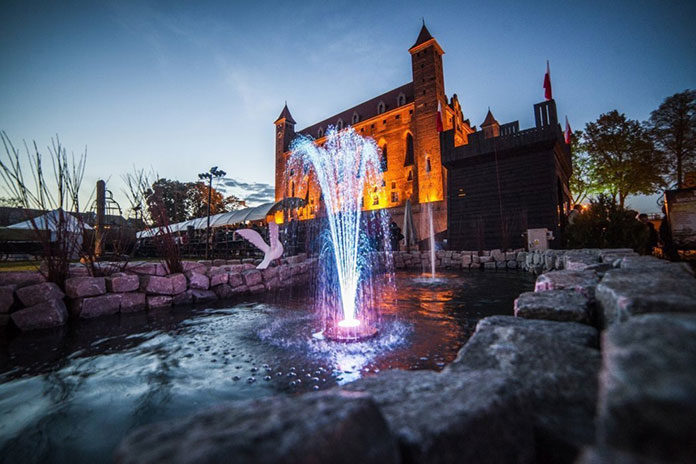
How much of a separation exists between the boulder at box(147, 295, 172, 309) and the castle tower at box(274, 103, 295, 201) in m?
38.6

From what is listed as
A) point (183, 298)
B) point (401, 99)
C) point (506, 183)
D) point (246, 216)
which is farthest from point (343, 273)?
point (401, 99)

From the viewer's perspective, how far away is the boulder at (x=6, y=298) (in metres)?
3.99

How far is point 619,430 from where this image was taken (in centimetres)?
58

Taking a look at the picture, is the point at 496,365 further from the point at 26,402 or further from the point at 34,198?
the point at 34,198

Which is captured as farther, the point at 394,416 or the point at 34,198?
the point at 34,198

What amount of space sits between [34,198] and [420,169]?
95.2 ft

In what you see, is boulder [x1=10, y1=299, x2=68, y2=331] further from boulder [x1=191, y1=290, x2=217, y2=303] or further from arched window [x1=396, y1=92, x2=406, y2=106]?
arched window [x1=396, y1=92, x2=406, y2=106]

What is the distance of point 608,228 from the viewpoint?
28.5 feet

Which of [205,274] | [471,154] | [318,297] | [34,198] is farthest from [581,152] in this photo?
[34,198]

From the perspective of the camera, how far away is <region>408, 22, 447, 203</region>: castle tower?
29.0 metres

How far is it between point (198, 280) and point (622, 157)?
33.4 metres

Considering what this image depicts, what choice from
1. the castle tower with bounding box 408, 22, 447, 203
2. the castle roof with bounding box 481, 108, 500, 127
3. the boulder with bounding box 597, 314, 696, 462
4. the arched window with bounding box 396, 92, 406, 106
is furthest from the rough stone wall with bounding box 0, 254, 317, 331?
the castle roof with bounding box 481, 108, 500, 127

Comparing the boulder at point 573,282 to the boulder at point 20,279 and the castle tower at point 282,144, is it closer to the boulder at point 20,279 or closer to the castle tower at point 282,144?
the boulder at point 20,279

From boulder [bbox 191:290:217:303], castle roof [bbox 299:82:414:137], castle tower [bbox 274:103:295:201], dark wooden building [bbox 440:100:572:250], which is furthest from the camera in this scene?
castle tower [bbox 274:103:295:201]
